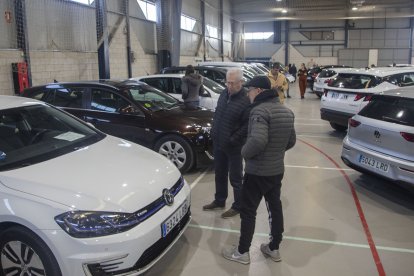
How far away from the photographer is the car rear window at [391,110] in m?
4.16

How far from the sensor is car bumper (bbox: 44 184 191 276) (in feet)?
7.51

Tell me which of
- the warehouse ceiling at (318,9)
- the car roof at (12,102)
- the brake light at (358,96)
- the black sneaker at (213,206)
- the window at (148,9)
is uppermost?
the warehouse ceiling at (318,9)

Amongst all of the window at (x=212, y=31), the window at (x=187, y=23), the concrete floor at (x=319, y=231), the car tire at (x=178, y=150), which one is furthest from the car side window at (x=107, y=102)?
the window at (x=212, y=31)

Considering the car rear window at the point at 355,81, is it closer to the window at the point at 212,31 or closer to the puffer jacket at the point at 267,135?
the puffer jacket at the point at 267,135

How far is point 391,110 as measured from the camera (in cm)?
441

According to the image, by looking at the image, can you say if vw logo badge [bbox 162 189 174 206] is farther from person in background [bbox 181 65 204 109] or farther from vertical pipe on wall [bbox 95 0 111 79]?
vertical pipe on wall [bbox 95 0 111 79]

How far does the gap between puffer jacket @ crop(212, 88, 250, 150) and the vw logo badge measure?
3.21 ft

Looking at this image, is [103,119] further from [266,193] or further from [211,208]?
[266,193]

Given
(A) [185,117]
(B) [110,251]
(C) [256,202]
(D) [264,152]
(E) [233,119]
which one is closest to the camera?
(B) [110,251]

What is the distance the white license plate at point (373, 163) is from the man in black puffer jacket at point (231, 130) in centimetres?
164

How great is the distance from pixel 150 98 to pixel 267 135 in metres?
3.35

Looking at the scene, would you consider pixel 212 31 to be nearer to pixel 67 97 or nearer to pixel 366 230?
pixel 67 97

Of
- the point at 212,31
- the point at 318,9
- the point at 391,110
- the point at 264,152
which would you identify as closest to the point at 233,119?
the point at 264,152

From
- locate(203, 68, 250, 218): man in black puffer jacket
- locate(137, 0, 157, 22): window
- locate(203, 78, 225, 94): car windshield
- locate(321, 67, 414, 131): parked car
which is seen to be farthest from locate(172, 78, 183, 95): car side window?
locate(137, 0, 157, 22): window
